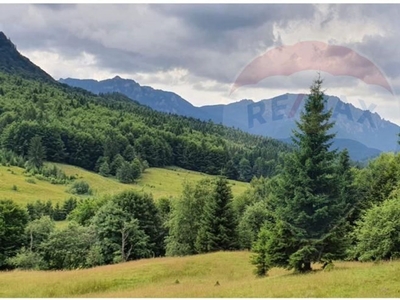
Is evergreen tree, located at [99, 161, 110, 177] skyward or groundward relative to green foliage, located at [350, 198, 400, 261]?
groundward

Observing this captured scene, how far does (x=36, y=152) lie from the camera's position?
169 meters

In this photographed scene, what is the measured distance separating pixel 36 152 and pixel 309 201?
512 ft

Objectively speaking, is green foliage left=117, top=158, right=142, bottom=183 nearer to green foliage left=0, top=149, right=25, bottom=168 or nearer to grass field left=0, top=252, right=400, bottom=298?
green foliage left=0, top=149, right=25, bottom=168

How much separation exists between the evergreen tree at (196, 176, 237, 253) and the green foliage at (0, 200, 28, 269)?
Result: 84.7 ft

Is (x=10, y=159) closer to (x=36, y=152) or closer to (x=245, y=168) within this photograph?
(x=36, y=152)

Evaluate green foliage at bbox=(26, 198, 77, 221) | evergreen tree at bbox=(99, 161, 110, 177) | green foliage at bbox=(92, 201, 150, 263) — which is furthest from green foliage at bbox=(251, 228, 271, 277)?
evergreen tree at bbox=(99, 161, 110, 177)

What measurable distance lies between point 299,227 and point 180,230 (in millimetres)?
38762

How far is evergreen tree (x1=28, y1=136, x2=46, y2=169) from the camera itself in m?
165

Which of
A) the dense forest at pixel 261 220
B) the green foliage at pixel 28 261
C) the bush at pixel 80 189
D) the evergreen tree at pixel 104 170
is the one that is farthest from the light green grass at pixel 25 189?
the green foliage at pixel 28 261

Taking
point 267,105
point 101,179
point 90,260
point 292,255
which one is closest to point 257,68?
point 267,105

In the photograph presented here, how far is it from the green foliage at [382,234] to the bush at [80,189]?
110478 millimetres

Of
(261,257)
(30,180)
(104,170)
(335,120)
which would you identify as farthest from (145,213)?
(104,170)

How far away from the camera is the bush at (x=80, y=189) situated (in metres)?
135

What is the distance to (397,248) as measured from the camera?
32844 mm
